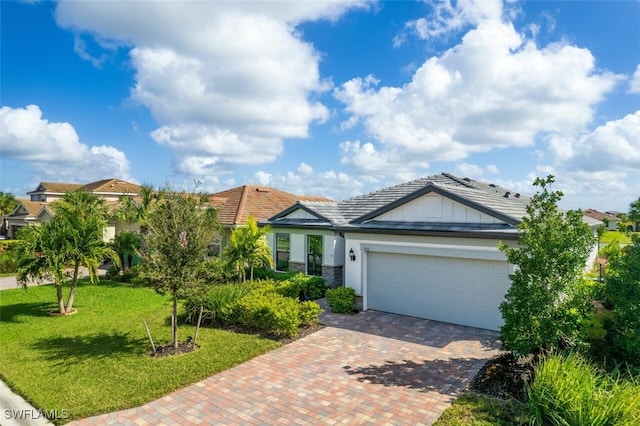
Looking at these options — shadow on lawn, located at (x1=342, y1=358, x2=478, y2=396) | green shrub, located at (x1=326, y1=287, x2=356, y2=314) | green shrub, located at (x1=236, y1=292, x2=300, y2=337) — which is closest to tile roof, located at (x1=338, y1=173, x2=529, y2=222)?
green shrub, located at (x1=326, y1=287, x2=356, y2=314)

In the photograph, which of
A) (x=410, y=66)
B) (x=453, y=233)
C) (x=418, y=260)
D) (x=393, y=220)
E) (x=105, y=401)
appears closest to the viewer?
(x=105, y=401)

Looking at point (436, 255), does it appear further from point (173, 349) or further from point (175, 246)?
point (173, 349)

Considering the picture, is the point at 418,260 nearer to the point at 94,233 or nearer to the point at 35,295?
the point at 94,233

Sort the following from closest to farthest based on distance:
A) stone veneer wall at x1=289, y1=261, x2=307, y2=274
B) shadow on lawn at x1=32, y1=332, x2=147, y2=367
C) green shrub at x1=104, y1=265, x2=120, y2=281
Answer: shadow on lawn at x1=32, y1=332, x2=147, y2=367, stone veneer wall at x1=289, y1=261, x2=307, y2=274, green shrub at x1=104, y1=265, x2=120, y2=281

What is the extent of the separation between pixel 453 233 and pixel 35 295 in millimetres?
19536

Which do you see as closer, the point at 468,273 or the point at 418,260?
the point at 468,273

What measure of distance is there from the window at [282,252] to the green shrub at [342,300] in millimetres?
5621

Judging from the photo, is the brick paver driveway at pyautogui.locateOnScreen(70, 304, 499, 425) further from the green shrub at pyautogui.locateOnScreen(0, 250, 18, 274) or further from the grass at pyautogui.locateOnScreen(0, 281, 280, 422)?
the green shrub at pyautogui.locateOnScreen(0, 250, 18, 274)

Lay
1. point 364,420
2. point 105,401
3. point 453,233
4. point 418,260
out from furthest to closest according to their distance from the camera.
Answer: point 418,260 → point 453,233 → point 105,401 → point 364,420

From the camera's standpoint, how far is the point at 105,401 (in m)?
7.64

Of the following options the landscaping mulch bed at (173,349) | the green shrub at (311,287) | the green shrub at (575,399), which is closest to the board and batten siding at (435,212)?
the green shrub at (311,287)

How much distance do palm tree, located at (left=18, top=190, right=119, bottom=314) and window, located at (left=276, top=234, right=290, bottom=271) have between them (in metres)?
7.48

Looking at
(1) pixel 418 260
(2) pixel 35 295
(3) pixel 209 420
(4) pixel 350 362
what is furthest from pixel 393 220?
(2) pixel 35 295

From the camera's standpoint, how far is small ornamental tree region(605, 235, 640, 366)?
7.86 meters
